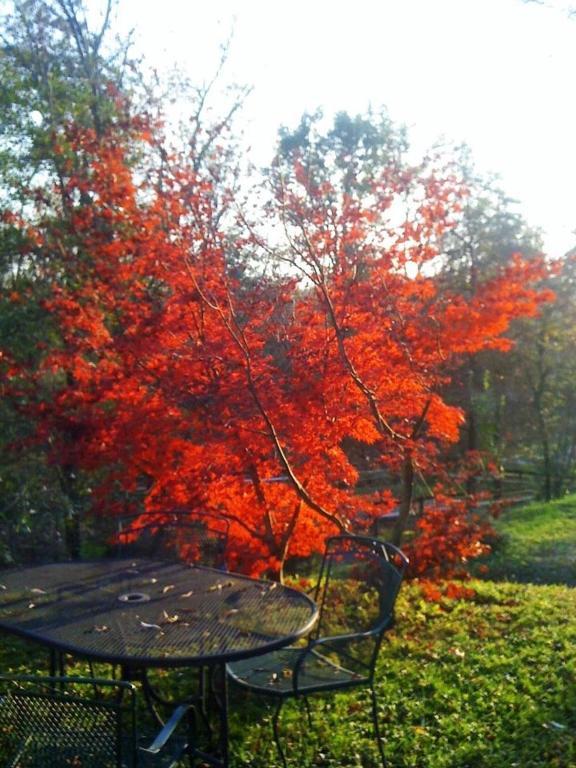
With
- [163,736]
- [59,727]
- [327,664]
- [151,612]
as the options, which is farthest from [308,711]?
[59,727]

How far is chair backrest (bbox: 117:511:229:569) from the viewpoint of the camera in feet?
14.9

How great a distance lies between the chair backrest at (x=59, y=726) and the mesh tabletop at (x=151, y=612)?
49 cm

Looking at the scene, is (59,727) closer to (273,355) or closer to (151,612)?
(151,612)

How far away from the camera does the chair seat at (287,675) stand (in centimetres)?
317

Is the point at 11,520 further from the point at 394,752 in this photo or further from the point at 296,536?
the point at 394,752

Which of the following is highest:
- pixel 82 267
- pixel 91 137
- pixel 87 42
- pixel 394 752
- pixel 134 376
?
pixel 87 42

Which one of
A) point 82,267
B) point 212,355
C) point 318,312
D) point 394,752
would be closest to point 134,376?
point 212,355

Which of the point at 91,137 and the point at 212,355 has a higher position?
the point at 91,137

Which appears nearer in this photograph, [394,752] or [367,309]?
[394,752]

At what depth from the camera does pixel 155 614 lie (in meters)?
3.02

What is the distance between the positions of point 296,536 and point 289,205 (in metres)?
2.32

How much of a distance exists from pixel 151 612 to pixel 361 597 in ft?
10.5

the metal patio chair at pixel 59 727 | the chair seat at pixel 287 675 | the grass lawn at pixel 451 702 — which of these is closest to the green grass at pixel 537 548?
the grass lawn at pixel 451 702

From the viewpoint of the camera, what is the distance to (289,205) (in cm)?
534
